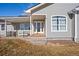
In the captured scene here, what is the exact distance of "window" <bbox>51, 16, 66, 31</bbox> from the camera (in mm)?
15023

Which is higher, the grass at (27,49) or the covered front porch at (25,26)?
the covered front porch at (25,26)

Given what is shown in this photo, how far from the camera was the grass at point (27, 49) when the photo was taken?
14633mm

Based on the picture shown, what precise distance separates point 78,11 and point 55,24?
1139 millimetres

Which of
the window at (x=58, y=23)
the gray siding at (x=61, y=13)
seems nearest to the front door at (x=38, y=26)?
Answer: the gray siding at (x=61, y=13)

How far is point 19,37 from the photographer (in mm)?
14836

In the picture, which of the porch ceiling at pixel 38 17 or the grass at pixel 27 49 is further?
the porch ceiling at pixel 38 17

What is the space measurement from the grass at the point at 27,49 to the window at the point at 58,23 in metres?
0.72

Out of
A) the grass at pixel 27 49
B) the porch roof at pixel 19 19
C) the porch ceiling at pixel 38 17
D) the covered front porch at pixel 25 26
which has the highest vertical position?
the porch ceiling at pixel 38 17

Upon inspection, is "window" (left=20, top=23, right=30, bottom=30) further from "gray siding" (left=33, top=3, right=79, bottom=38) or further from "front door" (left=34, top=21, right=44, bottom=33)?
"gray siding" (left=33, top=3, right=79, bottom=38)

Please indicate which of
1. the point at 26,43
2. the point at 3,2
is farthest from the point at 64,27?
the point at 3,2

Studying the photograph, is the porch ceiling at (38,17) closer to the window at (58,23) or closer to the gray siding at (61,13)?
the gray siding at (61,13)

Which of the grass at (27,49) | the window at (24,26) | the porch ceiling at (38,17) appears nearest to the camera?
the grass at (27,49)

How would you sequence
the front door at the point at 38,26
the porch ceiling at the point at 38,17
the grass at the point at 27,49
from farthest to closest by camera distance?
the porch ceiling at the point at 38,17, the front door at the point at 38,26, the grass at the point at 27,49

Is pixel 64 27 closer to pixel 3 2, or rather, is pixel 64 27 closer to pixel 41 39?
pixel 41 39
